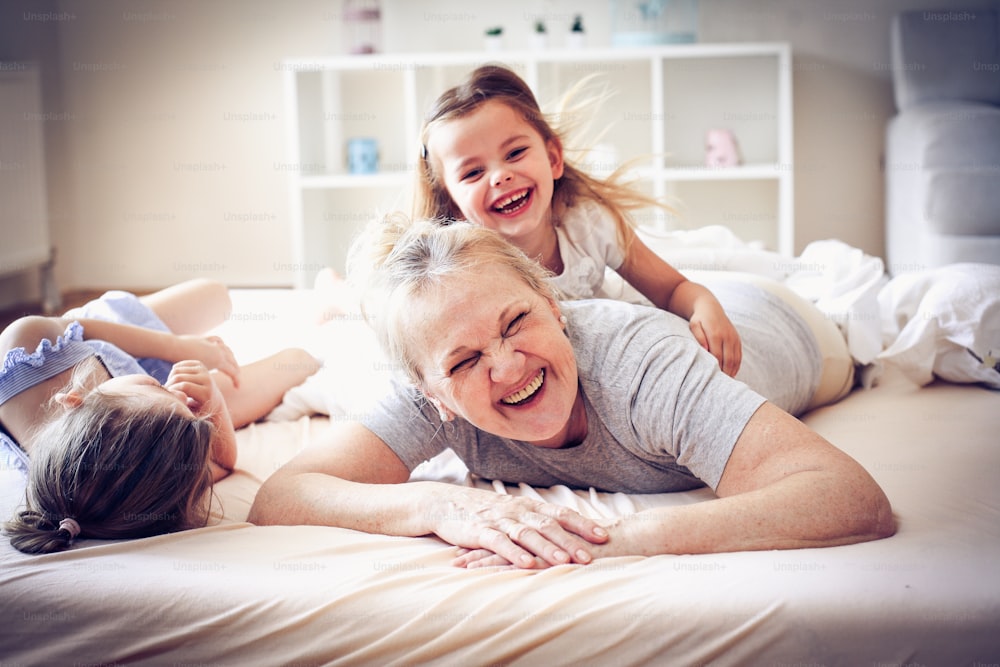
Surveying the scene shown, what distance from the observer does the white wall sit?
4461mm

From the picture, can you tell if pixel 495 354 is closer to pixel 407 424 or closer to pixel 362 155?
pixel 407 424

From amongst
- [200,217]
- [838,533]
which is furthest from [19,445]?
[200,217]

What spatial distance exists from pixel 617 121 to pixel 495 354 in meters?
3.52

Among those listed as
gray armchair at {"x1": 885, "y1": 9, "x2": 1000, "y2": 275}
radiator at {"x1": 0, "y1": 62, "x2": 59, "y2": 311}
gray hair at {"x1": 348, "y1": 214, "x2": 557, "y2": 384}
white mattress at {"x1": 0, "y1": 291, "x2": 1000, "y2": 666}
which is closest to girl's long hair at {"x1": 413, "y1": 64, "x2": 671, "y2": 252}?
gray hair at {"x1": 348, "y1": 214, "x2": 557, "y2": 384}

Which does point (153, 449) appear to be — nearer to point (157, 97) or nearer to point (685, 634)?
point (685, 634)

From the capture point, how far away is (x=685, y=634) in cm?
111

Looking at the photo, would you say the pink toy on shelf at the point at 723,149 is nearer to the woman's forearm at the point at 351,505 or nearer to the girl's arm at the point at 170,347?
the girl's arm at the point at 170,347

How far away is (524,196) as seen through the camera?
6.16 ft

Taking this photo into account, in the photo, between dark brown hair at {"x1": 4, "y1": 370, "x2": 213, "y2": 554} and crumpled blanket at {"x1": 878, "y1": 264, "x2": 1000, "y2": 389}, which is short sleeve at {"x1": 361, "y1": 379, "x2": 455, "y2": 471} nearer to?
dark brown hair at {"x1": 4, "y1": 370, "x2": 213, "y2": 554}

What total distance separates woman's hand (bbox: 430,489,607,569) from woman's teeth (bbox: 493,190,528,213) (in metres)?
0.68

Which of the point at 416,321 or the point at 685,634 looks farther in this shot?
the point at 416,321

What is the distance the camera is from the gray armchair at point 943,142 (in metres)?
3.42


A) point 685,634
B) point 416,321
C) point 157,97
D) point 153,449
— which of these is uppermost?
point 157,97

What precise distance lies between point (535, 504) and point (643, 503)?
232 mm
